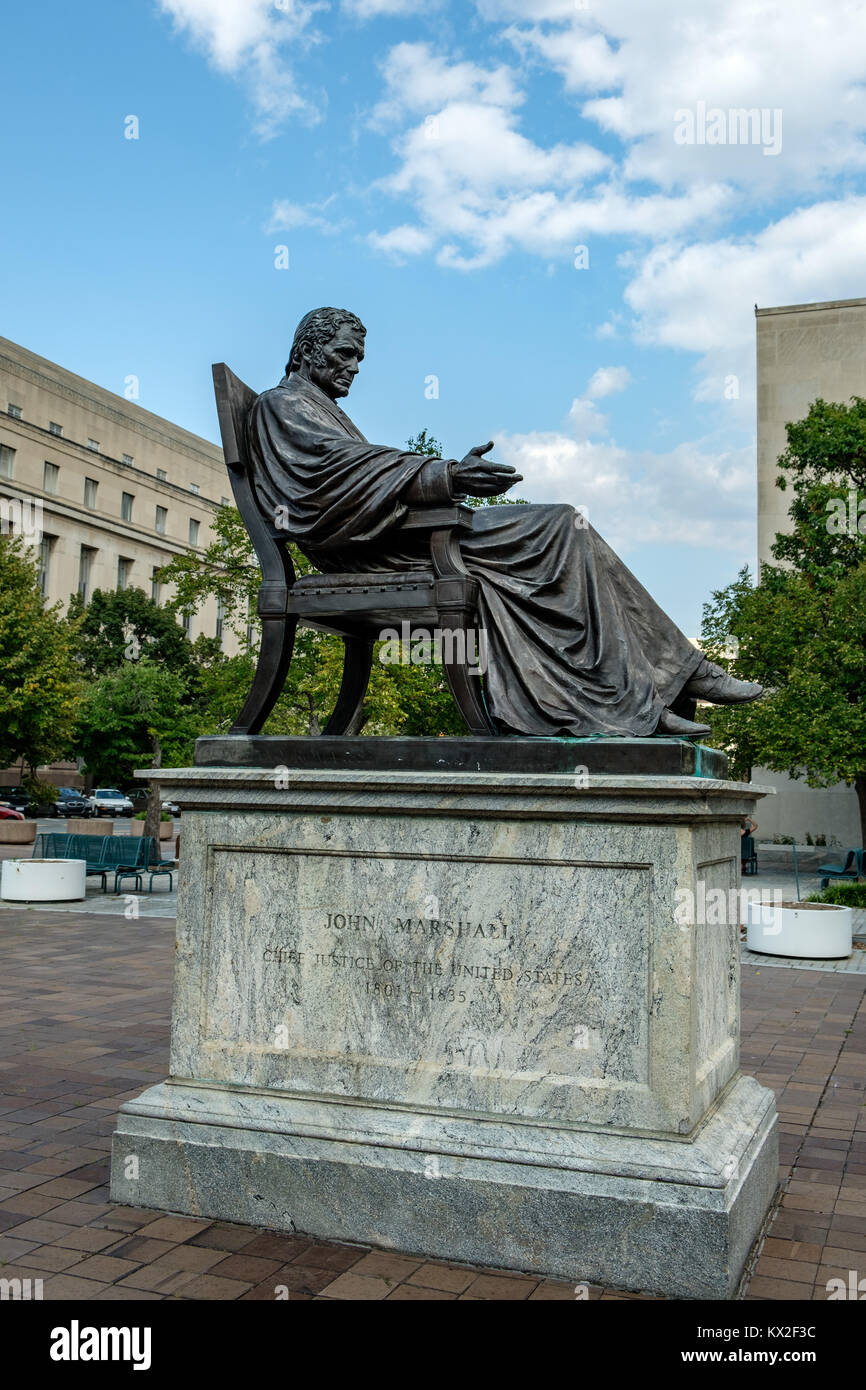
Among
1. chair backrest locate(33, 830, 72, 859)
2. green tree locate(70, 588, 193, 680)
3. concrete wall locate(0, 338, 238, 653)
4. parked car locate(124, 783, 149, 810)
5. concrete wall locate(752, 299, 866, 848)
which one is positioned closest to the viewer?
chair backrest locate(33, 830, 72, 859)

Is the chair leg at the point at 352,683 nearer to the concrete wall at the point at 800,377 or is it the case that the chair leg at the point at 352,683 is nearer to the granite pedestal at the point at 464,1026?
the granite pedestal at the point at 464,1026

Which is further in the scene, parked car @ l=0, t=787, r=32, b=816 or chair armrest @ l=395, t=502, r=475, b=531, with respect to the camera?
parked car @ l=0, t=787, r=32, b=816

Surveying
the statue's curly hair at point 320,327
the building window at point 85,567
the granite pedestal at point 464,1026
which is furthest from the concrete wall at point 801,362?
the building window at point 85,567

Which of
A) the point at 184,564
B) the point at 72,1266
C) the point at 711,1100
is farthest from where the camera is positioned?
the point at 184,564

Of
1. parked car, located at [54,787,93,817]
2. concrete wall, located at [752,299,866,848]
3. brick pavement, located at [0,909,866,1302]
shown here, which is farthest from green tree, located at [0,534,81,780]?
brick pavement, located at [0,909,866,1302]

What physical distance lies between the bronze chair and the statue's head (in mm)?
295

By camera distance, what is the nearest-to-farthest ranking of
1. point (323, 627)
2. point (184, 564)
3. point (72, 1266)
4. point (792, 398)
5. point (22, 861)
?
point (72, 1266)
point (323, 627)
point (22, 861)
point (184, 564)
point (792, 398)

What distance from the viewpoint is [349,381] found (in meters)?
5.01

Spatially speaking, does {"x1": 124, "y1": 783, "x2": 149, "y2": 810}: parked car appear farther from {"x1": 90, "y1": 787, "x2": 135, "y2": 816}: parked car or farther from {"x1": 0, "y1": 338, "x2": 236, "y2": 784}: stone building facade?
{"x1": 0, "y1": 338, "x2": 236, "y2": 784}: stone building facade

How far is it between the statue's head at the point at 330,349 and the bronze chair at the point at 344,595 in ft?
0.97

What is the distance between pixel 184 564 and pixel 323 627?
22.1 m

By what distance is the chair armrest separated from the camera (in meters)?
4.32

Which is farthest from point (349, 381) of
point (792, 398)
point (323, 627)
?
point (792, 398)
